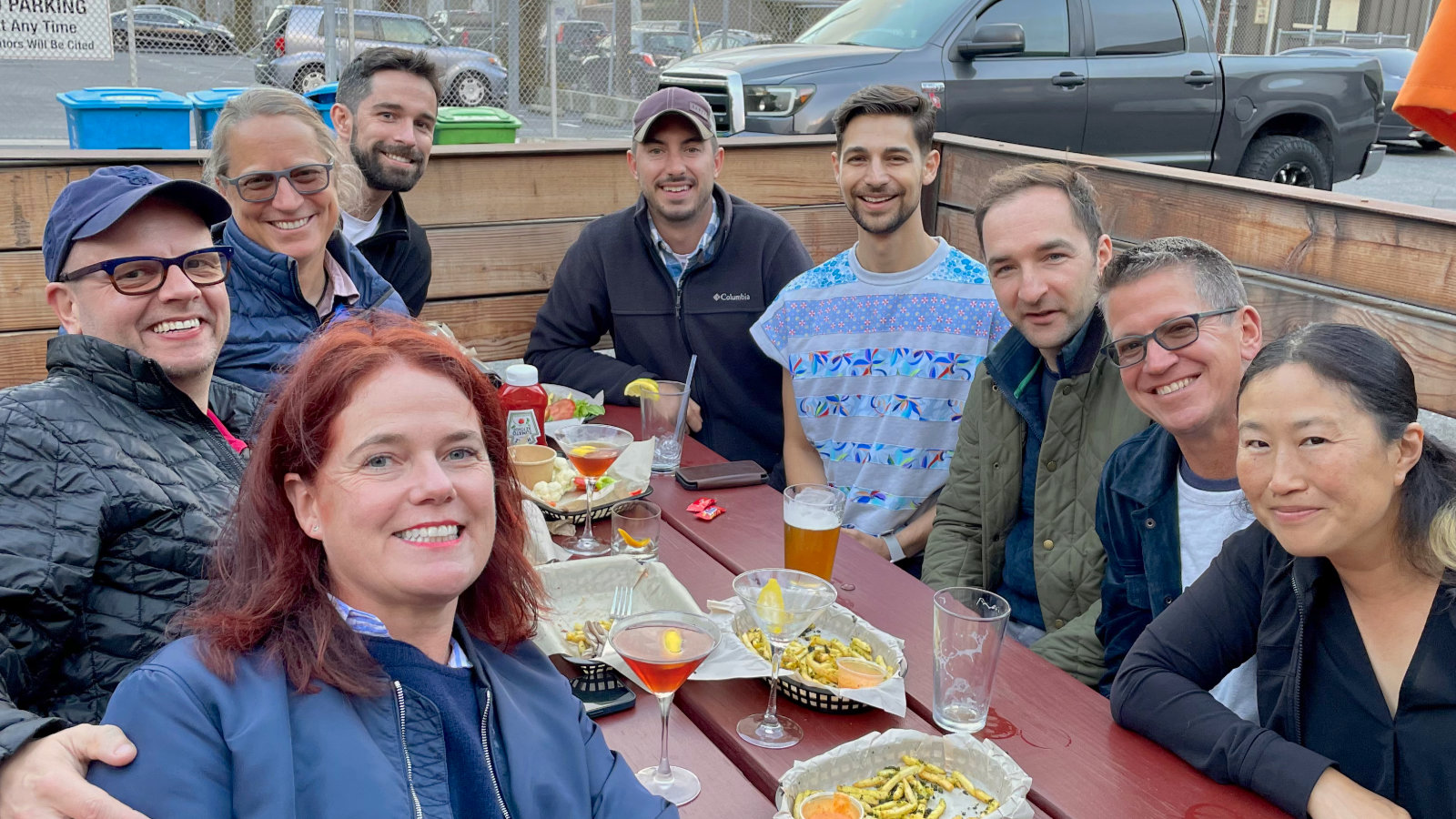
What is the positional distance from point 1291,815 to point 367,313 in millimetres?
1451

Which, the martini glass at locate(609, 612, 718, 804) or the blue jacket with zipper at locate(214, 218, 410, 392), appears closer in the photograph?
the martini glass at locate(609, 612, 718, 804)

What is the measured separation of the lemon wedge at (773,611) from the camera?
1753 mm

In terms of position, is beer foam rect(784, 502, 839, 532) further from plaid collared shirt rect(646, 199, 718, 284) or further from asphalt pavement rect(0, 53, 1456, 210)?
asphalt pavement rect(0, 53, 1456, 210)

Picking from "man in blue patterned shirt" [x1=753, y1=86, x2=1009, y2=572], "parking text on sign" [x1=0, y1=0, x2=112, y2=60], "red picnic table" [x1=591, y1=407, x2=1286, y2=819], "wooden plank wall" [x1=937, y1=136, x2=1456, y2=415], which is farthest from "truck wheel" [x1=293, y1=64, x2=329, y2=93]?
"red picnic table" [x1=591, y1=407, x2=1286, y2=819]

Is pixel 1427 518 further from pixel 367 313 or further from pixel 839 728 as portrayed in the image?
pixel 367 313

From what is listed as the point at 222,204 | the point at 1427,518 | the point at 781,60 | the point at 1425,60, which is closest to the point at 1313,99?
the point at 781,60

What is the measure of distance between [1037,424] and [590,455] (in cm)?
107

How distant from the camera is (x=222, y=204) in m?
2.14

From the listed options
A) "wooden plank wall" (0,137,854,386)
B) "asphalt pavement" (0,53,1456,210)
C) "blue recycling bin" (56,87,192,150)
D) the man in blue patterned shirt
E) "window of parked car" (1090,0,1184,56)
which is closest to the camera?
the man in blue patterned shirt

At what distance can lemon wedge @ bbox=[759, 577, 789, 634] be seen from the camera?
1753mm

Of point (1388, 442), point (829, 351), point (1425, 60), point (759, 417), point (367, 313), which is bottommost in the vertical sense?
point (759, 417)

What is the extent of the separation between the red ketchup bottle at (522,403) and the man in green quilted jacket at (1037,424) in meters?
1.06

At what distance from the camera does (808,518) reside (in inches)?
87.5

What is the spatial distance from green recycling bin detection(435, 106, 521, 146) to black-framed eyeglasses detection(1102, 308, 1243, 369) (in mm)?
3960
